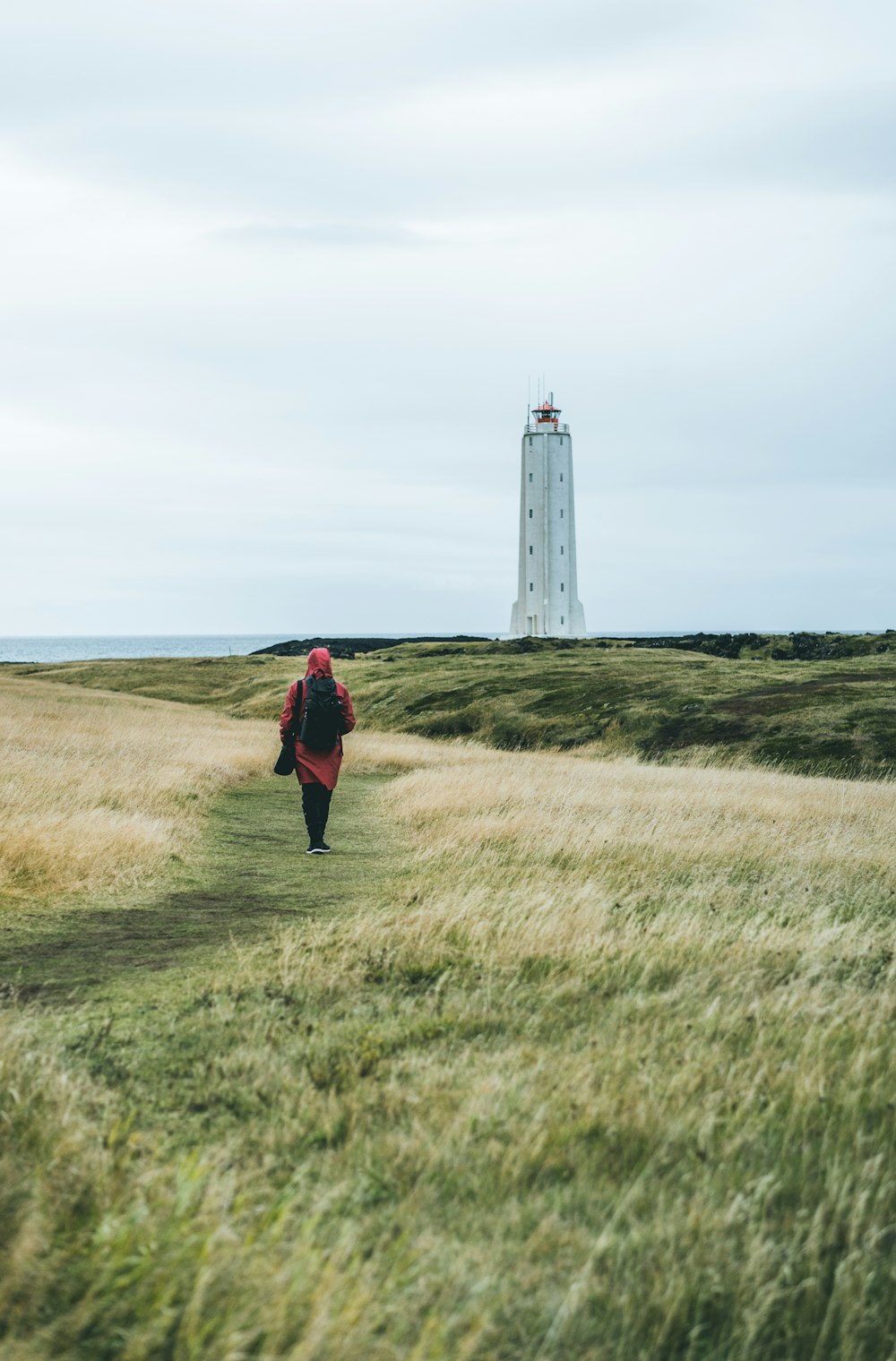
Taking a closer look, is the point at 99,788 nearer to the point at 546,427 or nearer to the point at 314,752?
the point at 314,752

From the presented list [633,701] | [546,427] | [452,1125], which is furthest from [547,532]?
[452,1125]

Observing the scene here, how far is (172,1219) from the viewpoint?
380 cm

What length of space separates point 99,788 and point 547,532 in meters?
75.4

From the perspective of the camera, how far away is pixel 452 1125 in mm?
4934

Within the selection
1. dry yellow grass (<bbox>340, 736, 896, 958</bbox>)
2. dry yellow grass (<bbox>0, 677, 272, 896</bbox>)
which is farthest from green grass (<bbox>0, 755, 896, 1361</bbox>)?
dry yellow grass (<bbox>0, 677, 272, 896</bbox>)

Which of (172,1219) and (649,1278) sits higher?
(172,1219)

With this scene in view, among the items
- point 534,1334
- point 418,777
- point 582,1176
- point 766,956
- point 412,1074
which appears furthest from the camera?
point 418,777

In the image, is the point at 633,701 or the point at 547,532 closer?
the point at 633,701

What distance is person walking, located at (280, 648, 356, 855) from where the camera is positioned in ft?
46.8

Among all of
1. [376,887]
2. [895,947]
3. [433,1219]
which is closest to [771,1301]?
[433,1219]

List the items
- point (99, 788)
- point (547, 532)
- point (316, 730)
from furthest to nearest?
point (547, 532) → point (99, 788) → point (316, 730)

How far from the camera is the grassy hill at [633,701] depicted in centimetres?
3288

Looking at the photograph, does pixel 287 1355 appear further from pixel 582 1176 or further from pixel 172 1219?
pixel 582 1176

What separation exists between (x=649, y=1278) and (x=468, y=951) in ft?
14.0
